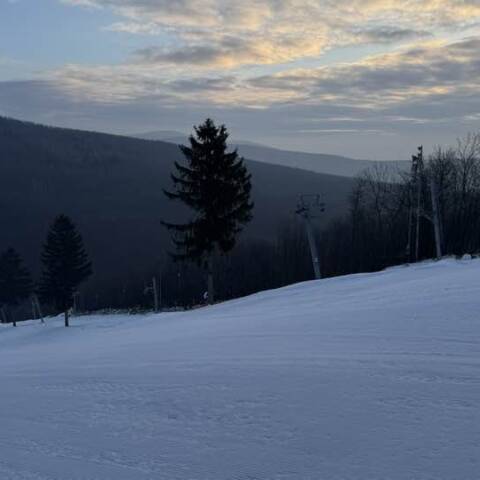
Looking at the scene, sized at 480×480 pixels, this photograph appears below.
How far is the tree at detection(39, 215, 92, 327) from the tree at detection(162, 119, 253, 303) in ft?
71.3

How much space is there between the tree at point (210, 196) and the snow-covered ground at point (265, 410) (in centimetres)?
2535

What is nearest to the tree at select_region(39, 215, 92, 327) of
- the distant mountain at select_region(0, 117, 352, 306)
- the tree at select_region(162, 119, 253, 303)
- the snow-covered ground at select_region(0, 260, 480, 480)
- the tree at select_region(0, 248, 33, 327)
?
the tree at select_region(0, 248, 33, 327)

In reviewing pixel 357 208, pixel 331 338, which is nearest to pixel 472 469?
pixel 331 338

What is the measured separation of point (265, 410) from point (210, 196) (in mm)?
29215

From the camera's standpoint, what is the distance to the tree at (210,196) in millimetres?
34781

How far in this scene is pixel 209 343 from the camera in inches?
390

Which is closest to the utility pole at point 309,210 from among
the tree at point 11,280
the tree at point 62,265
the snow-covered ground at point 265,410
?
the tree at point 62,265

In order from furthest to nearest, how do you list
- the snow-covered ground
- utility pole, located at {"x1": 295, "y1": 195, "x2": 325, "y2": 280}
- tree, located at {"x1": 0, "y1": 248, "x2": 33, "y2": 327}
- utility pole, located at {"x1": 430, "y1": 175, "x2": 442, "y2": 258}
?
tree, located at {"x1": 0, "y1": 248, "x2": 33, "y2": 327}
utility pole, located at {"x1": 295, "y1": 195, "x2": 325, "y2": 280}
utility pole, located at {"x1": 430, "y1": 175, "x2": 442, "y2": 258}
the snow-covered ground

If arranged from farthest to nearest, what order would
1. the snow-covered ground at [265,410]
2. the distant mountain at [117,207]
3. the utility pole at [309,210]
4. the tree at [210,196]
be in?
the distant mountain at [117,207] < the utility pole at [309,210] < the tree at [210,196] < the snow-covered ground at [265,410]

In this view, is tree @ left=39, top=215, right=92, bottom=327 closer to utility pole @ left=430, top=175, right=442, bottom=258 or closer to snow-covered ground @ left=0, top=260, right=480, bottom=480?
utility pole @ left=430, top=175, right=442, bottom=258

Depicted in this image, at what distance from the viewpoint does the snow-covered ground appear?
483 centimetres

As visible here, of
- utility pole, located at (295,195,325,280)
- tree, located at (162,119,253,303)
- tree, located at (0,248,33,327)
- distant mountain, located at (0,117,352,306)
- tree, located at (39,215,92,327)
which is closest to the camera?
tree, located at (162,119,253,303)

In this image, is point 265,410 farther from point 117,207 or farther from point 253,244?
point 117,207

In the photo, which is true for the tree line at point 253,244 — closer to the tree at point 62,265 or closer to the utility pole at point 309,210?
the tree at point 62,265
